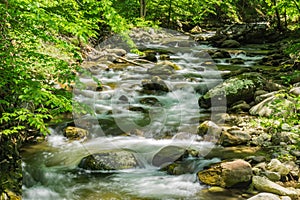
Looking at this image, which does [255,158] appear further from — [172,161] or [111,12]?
[111,12]

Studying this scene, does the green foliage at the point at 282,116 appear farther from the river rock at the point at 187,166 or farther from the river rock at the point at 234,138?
the river rock at the point at 187,166

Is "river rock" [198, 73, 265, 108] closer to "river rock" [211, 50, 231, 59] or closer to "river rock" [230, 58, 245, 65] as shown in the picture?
"river rock" [230, 58, 245, 65]

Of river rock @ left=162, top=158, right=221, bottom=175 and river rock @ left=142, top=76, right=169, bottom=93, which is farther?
river rock @ left=142, top=76, right=169, bottom=93

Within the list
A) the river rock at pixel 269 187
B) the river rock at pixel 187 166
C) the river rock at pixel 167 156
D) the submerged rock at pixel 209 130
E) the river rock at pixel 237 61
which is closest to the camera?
the river rock at pixel 269 187

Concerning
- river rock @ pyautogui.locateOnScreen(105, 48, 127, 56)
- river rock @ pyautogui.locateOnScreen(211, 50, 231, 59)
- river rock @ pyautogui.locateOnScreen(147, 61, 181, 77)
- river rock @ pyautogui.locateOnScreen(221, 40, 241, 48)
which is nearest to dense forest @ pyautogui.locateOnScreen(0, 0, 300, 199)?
river rock @ pyautogui.locateOnScreen(147, 61, 181, 77)

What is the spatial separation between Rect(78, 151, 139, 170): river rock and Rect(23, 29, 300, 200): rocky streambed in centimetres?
2

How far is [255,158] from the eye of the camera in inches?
231

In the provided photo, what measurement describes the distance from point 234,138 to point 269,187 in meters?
2.29

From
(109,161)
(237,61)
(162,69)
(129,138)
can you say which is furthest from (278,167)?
(237,61)

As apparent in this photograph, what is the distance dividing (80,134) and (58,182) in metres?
2.20

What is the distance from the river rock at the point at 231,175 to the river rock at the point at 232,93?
4.84 m

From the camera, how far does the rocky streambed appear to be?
5180 millimetres

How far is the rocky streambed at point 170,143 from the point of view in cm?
518

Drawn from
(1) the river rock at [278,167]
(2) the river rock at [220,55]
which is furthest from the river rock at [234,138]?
(2) the river rock at [220,55]
